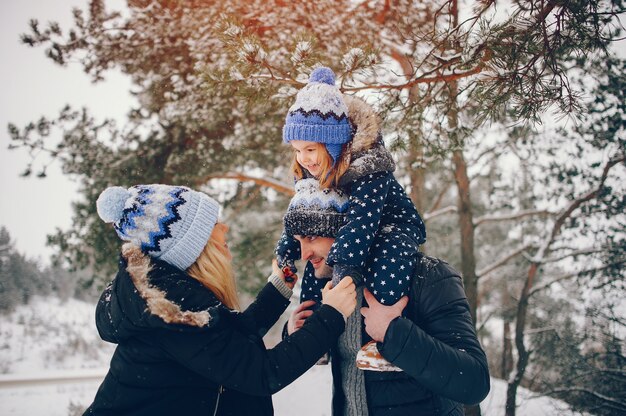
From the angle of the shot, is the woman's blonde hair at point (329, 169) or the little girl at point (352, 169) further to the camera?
the woman's blonde hair at point (329, 169)

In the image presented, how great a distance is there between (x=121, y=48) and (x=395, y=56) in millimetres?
4327

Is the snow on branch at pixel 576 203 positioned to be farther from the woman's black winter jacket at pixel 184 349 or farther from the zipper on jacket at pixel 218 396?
the zipper on jacket at pixel 218 396

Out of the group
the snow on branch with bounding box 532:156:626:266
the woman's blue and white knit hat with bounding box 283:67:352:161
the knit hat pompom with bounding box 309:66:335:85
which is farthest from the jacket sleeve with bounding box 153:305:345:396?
the snow on branch with bounding box 532:156:626:266

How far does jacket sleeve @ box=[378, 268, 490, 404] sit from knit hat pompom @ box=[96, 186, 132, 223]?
132cm

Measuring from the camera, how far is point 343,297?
6.20 feet

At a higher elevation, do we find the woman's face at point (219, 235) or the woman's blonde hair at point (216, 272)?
the woman's face at point (219, 235)

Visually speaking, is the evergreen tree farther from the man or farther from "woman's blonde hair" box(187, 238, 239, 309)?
the man

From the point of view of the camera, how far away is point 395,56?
6367 mm

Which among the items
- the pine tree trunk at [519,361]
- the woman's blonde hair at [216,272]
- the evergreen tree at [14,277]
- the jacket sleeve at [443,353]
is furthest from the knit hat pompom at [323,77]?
the evergreen tree at [14,277]

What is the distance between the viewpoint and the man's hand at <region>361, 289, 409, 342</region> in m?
1.82

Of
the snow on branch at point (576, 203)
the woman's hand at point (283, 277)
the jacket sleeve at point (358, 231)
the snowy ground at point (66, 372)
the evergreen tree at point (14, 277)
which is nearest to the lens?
the jacket sleeve at point (358, 231)

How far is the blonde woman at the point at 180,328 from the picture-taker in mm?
1709

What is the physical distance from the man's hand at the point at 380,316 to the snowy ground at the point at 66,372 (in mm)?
5044

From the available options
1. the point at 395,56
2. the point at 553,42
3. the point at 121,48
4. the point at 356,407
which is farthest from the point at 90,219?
the point at 553,42
